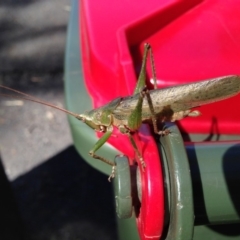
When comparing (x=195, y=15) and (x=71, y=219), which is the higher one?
(x=195, y=15)

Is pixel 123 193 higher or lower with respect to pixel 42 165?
higher

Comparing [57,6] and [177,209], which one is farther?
[57,6]

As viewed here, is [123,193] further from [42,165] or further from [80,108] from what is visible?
[42,165]

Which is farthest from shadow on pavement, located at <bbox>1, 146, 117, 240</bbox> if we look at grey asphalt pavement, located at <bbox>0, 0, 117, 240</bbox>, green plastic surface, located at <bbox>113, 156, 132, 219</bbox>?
green plastic surface, located at <bbox>113, 156, 132, 219</bbox>

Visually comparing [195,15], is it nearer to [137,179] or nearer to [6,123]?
[137,179]

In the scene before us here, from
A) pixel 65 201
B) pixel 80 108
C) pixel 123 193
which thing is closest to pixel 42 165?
pixel 65 201

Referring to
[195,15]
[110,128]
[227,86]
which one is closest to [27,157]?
[110,128]
